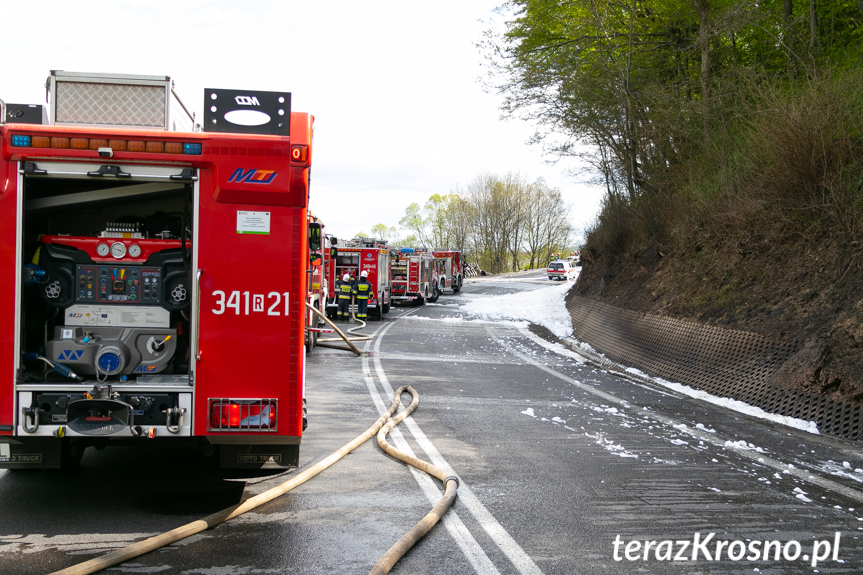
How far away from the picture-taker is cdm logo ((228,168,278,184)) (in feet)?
16.3

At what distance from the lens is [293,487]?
5.71 meters

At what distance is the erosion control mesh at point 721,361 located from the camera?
866cm

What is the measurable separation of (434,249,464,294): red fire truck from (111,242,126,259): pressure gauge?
39.2 metres

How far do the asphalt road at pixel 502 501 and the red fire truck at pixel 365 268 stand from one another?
17173 millimetres

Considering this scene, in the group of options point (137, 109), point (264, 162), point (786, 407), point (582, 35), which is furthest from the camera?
point (582, 35)

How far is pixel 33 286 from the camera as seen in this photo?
5145mm

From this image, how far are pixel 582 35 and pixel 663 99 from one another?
448 cm

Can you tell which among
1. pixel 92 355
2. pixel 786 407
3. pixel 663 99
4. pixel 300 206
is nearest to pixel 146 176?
pixel 300 206

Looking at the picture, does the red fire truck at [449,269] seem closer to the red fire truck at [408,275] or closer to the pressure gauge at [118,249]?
the red fire truck at [408,275]

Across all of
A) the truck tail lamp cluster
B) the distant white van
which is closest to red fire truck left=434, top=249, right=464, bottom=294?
the distant white van

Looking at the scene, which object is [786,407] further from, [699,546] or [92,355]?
[92,355]

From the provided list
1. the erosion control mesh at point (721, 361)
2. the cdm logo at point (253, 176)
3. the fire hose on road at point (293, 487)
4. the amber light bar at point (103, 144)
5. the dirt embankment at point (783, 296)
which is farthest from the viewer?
the dirt embankment at point (783, 296)

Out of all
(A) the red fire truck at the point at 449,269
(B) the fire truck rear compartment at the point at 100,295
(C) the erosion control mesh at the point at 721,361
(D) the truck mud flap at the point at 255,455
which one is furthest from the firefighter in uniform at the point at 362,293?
(A) the red fire truck at the point at 449,269

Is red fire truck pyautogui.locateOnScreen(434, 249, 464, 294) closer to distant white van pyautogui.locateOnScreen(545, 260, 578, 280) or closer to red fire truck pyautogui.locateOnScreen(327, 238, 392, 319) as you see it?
distant white van pyautogui.locateOnScreen(545, 260, 578, 280)
